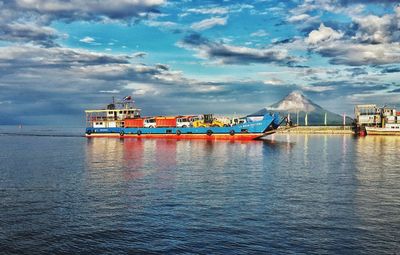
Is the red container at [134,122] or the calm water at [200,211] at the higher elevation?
the red container at [134,122]

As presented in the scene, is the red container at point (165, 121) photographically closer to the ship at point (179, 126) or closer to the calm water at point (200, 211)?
the ship at point (179, 126)

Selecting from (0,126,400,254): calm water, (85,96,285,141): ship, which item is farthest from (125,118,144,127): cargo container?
(0,126,400,254): calm water

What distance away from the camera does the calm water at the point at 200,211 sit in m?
23.6

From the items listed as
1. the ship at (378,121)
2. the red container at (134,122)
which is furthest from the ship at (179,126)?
the ship at (378,121)

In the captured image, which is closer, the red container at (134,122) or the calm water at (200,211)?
the calm water at (200,211)

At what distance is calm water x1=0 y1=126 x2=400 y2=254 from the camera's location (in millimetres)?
23609

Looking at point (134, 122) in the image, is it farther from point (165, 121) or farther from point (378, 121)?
point (378, 121)

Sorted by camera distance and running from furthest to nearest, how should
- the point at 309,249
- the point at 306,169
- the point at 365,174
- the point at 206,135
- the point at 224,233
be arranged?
the point at 206,135 < the point at 306,169 < the point at 365,174 < the point at 224,233 < the point at 309,249

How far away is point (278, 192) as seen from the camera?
38.6 metres

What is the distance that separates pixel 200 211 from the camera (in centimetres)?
3108

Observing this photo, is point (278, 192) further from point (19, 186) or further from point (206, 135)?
point (206, 135)

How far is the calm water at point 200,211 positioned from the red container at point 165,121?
263ft

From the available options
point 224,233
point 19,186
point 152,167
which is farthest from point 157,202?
point 152,167

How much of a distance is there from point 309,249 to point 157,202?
15.5 m
